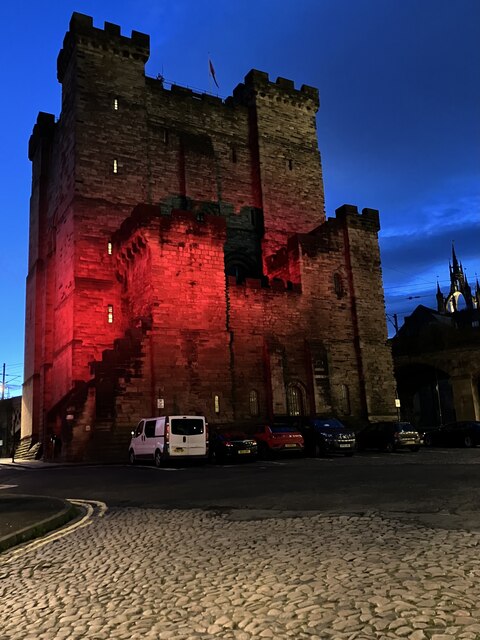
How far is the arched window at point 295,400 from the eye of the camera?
3092 cm

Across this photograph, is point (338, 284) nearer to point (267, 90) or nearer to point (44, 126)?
point (267, 90)

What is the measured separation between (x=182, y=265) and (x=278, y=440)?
10846mm

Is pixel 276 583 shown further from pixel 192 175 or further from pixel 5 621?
pixel 192 175

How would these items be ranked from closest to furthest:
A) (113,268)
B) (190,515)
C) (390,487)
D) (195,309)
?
(190,515) → (390,487) → (195,309) → (113,268)

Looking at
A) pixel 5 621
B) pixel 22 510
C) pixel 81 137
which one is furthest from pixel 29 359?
pixel 5 621

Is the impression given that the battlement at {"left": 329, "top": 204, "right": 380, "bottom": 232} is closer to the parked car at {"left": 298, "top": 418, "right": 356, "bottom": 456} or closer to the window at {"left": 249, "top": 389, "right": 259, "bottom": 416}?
the window at {"left": 249, "top": 389, "right": 259, "bottom": 416}

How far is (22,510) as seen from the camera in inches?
343

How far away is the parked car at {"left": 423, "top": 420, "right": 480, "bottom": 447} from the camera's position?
80.0 feet

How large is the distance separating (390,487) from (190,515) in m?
3.80

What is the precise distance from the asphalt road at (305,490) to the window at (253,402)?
1388 cm

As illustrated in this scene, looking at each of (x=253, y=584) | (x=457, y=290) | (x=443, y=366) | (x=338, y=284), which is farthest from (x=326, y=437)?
(x=457, y=290)

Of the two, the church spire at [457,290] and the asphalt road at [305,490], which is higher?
the church spire at [457,290]

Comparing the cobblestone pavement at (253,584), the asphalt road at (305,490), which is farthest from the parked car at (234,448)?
the cobblestone pavement at (253,584)

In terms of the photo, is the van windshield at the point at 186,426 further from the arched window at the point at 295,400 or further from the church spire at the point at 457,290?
the church spire at the point at 457,290
